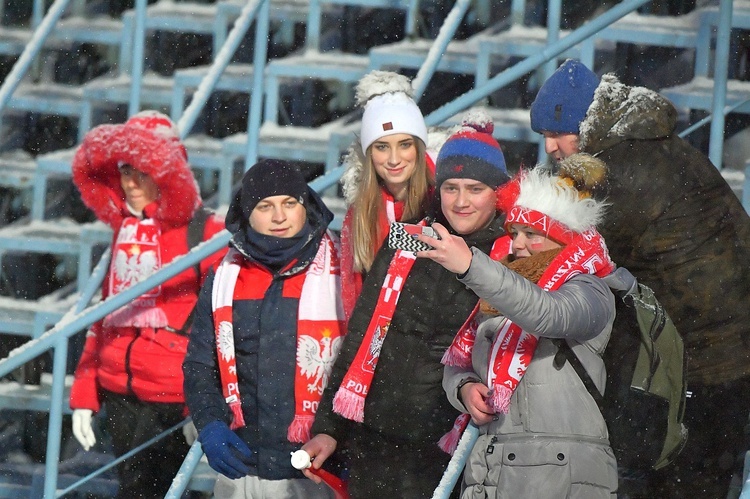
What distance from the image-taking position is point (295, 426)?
11.0 ft

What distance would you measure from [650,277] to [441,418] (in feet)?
2.30

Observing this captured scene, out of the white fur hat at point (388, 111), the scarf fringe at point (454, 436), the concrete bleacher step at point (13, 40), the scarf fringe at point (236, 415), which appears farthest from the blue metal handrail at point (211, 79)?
the scarf fringe at point (454, 436)

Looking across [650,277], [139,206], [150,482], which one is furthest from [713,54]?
[150,482]

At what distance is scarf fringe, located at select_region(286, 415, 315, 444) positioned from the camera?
335 centimetres

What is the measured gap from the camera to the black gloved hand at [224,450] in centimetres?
328

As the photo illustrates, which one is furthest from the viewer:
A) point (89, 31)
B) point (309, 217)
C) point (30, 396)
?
point (89, 31)

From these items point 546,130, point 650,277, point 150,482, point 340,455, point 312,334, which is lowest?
point 150,482

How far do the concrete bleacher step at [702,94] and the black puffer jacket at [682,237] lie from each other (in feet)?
4.74

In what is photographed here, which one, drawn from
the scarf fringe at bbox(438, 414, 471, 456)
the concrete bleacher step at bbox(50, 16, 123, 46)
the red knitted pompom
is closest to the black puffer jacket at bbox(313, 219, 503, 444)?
the scarf fringe at bbox(438, 414, 471, 456)

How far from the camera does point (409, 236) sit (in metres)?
2.60

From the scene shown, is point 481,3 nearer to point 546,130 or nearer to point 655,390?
point 546,130

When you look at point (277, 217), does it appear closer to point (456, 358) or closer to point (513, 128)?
point (456, 358)

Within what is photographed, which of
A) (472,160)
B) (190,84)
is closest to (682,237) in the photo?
(472,160)

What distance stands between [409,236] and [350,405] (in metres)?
0.76
